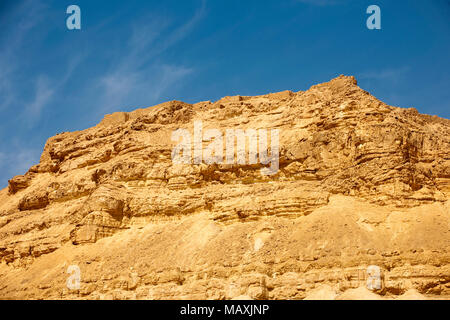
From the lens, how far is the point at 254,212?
113 ft

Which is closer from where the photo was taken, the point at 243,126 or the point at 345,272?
the point at 345,272

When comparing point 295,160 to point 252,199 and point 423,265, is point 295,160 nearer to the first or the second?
point 252,199

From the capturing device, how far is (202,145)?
42.4m

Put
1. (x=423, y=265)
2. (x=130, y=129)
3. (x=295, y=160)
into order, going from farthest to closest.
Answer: (x=130, y=129) < (x=295, y=160) < (x=423, y=265)

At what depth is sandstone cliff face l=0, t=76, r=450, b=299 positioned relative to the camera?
29.0 m

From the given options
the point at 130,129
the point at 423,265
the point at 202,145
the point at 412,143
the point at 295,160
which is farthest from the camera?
the point at 130,129

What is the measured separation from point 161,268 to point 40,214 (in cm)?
1590

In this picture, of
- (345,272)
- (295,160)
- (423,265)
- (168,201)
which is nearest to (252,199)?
(295,160)

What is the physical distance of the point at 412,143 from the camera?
115ft

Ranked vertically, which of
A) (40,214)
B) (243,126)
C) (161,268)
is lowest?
(161,268)

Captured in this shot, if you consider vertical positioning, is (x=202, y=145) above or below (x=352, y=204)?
above

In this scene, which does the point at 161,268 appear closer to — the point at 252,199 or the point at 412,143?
the point at 252,199

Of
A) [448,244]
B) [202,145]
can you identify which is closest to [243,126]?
[202,145]

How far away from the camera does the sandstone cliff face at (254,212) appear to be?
95.1 feet
